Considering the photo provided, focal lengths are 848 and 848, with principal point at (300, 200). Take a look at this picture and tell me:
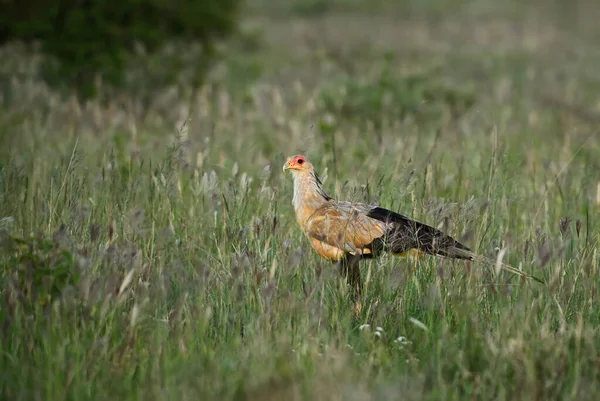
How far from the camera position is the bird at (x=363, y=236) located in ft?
13.5

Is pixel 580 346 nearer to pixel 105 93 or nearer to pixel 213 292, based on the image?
pixel 213 292

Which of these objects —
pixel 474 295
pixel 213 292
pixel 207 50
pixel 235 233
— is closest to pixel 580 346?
pixel 474 295

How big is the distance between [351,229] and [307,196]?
516 mm

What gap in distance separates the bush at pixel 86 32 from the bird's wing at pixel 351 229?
6600mm

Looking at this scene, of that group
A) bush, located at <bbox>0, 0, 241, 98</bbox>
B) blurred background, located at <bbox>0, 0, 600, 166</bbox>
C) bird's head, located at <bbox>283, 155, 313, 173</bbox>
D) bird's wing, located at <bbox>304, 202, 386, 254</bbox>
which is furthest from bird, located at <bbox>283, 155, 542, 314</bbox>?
bush, located at <bbox>0, 0, 241, 98</bbox>

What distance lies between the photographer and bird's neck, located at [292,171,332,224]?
4.70m

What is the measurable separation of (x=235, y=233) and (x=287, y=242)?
1.64 feet

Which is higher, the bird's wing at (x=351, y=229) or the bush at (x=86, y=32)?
the bush at (x=86, y=32)

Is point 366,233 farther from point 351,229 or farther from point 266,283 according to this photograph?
point 266,283

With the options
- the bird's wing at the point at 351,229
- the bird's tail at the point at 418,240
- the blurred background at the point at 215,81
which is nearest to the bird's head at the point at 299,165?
the blurred background at the point at 215,81

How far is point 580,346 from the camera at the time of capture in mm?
3404

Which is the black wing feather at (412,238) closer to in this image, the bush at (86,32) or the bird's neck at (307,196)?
the bird's neck at (307,196)

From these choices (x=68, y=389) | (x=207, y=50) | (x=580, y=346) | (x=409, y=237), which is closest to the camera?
(x=68, y=389)

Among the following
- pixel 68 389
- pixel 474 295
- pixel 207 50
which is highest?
pixel 207 50
